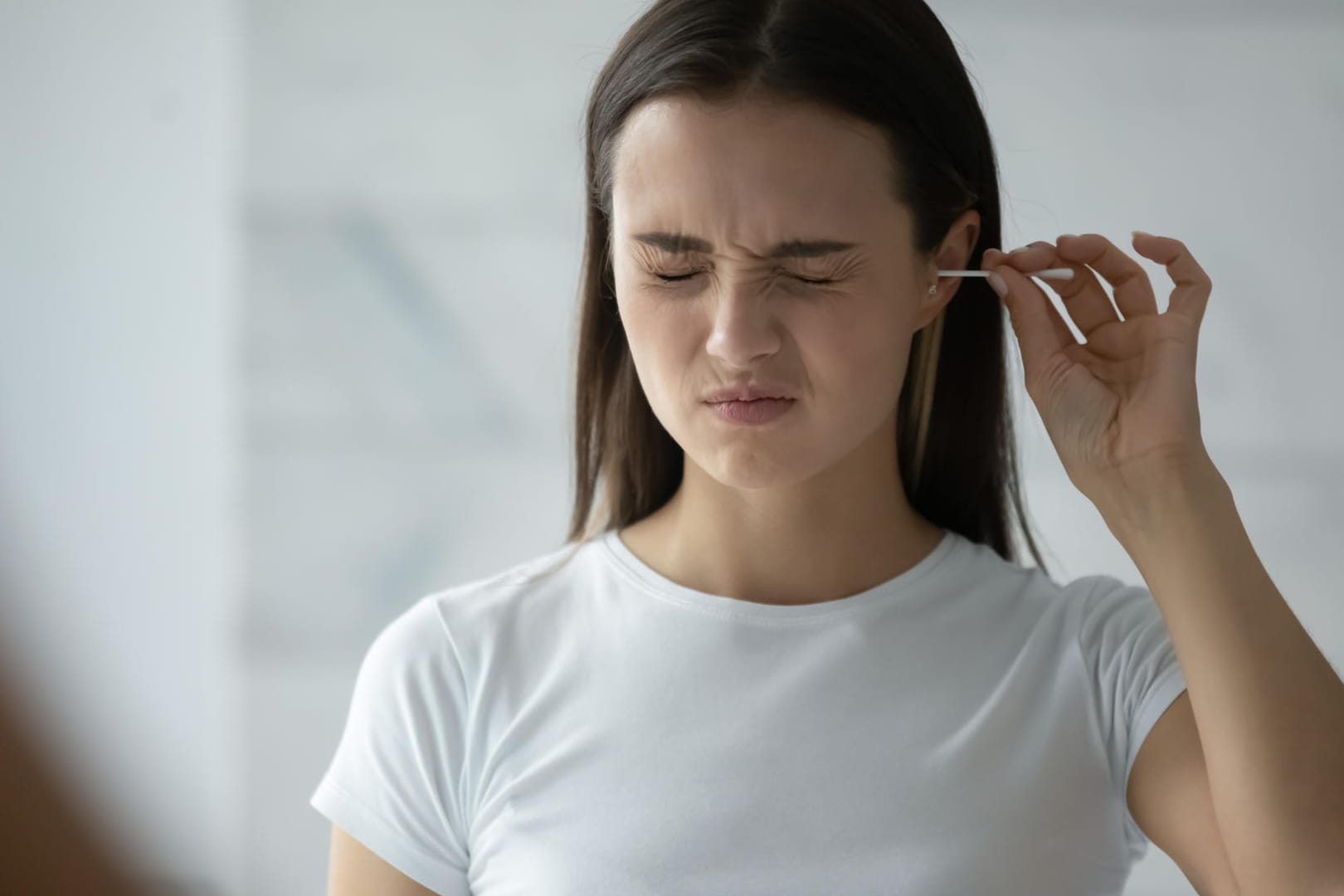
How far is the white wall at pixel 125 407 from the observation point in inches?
80.0

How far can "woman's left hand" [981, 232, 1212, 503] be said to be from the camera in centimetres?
107

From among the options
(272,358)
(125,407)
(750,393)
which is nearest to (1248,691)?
(750,393)

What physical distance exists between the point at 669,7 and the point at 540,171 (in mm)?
875

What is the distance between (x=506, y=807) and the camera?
111cm

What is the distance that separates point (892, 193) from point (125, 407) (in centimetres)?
146

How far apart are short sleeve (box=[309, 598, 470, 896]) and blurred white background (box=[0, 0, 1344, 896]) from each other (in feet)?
2.52

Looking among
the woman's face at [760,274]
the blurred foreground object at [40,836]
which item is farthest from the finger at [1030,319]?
the blurred foreground object at [40,836]

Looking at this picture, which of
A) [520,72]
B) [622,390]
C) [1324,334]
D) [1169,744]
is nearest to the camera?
[1169,744]

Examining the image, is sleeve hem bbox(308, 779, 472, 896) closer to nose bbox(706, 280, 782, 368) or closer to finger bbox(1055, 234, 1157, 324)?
nose bbox(706, 280, 782, 368)

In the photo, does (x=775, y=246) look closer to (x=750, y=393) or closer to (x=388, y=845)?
(x=750, y=393)

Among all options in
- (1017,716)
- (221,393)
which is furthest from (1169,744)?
(221,393)

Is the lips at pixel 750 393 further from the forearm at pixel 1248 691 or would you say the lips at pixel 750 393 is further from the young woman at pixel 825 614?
the forearm at pixel 1248 691

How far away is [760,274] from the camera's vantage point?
1.04 metres

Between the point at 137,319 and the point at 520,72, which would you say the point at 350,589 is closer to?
the point at 137,319
